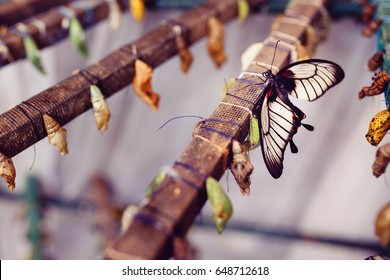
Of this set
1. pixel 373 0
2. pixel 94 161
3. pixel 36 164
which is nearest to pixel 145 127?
pixel 94 161

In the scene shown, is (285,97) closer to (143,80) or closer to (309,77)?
(309,77)

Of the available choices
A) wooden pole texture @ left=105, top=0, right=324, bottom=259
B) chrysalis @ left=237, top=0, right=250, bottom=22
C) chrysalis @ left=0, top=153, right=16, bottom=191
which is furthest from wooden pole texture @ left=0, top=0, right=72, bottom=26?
wooden pole texture @ left=105, top=0, right=324, bottom=259

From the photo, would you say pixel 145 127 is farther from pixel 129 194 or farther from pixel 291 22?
pixel 291 22

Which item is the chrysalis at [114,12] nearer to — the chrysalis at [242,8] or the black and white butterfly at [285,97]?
the chrysalis at [242,8]

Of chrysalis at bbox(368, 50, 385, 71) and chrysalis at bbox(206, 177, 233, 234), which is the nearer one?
chrysalis at bbox(206, 177, 233, 234)

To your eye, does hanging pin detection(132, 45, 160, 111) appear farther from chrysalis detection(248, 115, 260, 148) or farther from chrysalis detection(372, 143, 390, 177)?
chrysalis detection(372, 143, 390, 177)
